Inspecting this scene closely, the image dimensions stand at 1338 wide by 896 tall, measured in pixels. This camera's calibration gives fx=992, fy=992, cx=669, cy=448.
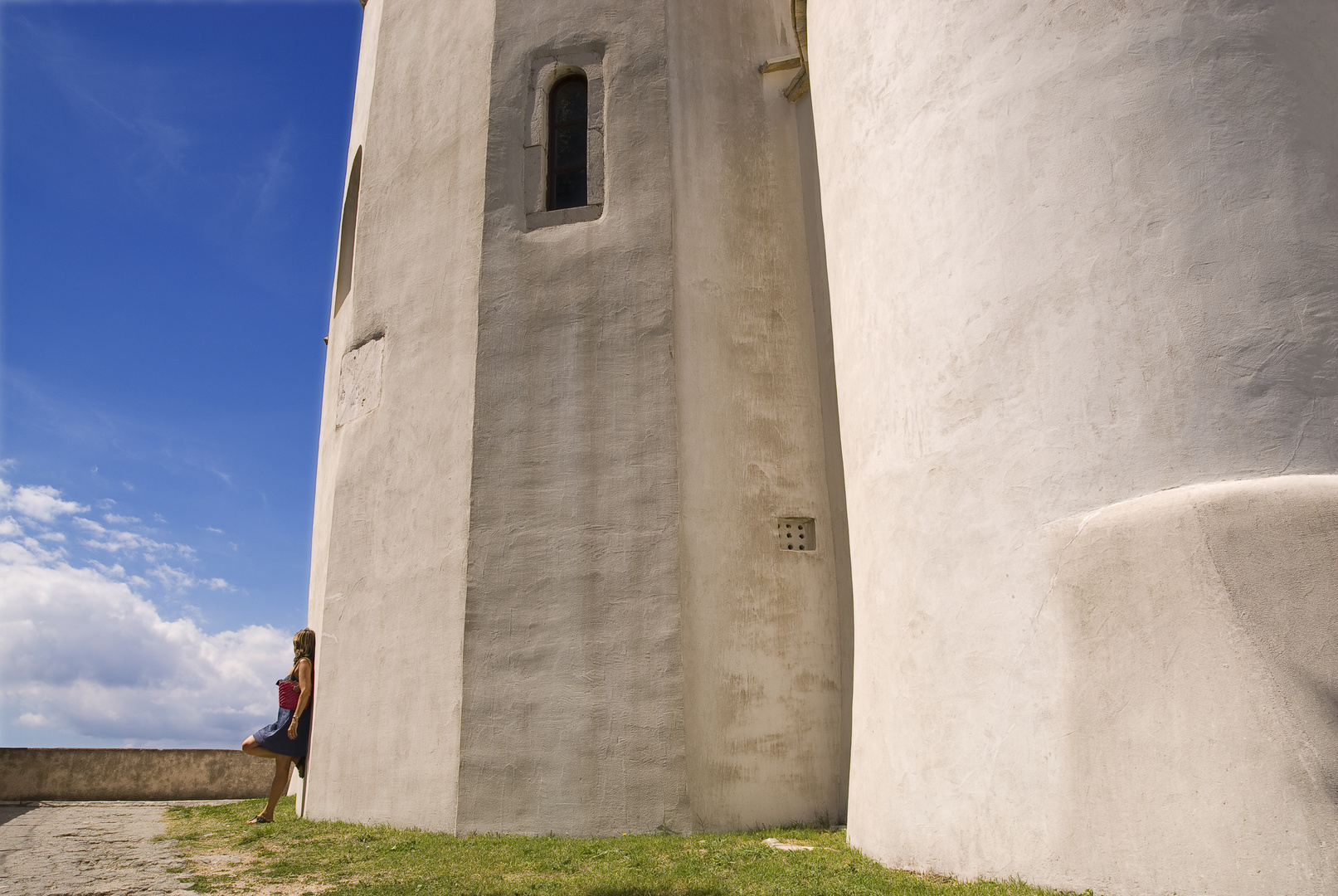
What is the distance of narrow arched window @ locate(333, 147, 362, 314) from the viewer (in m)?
12.4

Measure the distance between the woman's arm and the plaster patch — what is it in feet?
8.01

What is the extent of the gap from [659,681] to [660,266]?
11.5 ft

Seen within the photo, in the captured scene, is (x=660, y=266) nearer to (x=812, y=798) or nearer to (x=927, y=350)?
(x=927, y=350)

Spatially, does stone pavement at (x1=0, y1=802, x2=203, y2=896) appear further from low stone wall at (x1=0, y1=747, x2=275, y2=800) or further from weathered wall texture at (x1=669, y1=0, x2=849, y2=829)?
weathered wall texture at (x1=669, y1=0, x2=849, y2=829)

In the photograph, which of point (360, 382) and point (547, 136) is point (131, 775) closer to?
point (360, 382)

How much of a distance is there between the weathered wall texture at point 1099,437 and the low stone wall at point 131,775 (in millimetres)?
8963

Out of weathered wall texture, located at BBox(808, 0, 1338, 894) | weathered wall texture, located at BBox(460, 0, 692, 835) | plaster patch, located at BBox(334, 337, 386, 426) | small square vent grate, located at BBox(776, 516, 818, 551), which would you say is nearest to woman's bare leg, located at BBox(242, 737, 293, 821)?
weathered wall texture, located at BBox(460, 0, 692, 835)

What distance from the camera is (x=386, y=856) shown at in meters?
6.83

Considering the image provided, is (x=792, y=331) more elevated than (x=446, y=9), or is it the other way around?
(x=446, y=9)

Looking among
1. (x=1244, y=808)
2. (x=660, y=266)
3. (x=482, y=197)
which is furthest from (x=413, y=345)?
(x=1244, y=808)

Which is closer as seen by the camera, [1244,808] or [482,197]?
[1244,808]

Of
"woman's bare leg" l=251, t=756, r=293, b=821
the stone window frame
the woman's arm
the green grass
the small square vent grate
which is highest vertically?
the stone window frame

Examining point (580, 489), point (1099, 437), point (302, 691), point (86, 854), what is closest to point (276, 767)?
point (302, 691)

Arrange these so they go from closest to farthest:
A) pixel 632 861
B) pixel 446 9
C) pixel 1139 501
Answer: pixel 1139 501
pixel 632 861
pixel 446 9
